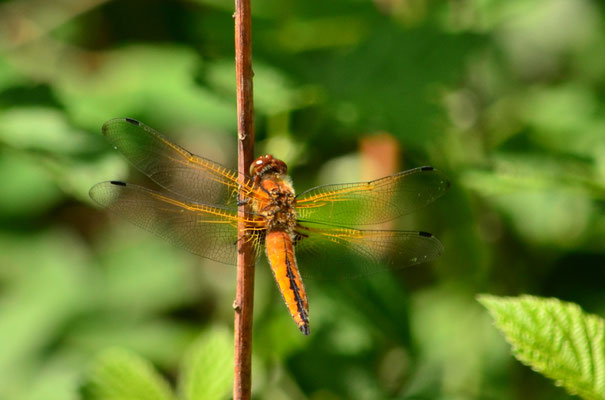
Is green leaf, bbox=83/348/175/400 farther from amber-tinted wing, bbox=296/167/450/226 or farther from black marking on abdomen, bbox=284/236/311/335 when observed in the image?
amber-tinted wing, bbox=296/167/450/226

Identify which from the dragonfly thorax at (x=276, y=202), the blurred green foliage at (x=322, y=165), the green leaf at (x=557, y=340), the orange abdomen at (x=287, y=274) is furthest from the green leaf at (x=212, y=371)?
the green leaf at (x=557, y=340)

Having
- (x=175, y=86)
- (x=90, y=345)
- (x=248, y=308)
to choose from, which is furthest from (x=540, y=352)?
(x=90, y=345)

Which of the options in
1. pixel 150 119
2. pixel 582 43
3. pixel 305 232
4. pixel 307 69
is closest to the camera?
pixel 305 232

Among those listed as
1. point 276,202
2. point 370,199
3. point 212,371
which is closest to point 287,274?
point 276,202

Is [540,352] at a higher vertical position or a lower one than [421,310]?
lower

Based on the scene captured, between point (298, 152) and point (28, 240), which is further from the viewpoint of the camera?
point (28, 240)

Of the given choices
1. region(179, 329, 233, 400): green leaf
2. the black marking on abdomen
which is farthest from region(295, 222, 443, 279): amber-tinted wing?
region(179, 329, 233, 400): green leaf

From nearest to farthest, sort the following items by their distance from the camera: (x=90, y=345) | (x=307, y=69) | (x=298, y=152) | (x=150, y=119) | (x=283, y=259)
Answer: (x=283, y=259)
(x=298, y=152)
(x=307, y=69)
(x=150, y=119)
(x=90, y=345)

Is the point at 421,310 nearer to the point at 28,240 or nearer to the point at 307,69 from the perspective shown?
the point at 307,69
